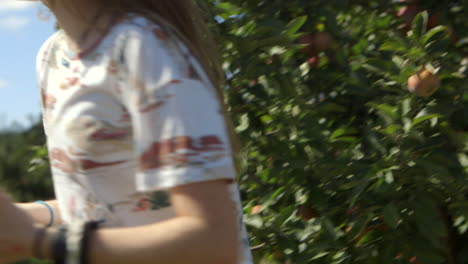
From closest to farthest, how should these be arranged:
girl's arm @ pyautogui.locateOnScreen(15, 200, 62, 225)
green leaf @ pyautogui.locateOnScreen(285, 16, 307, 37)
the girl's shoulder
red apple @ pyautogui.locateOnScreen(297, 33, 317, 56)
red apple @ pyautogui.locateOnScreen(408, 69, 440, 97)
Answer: the girl's shoulder < girl's arm @ pyautogui.locateOnScreen(15, 200, 62, 225) < red apple @ pyautogui.locateOnScreen(408, 69, 440, 97) < green leaf @ pyautogui.locateOnScreen(285, 16, 307, 37) < red apple @ pyautogui.locateOnScreen(297, 33, 317, 56)

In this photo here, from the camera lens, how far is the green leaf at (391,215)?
1790 mm

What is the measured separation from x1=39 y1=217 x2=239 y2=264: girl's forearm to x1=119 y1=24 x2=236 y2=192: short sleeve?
0.18 feet

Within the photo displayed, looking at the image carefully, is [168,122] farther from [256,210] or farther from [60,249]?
[256,210]

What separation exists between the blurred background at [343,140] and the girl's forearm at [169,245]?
102 centimetres

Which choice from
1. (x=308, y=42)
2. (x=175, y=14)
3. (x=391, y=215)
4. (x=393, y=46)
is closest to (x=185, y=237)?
(x=175, y=14)

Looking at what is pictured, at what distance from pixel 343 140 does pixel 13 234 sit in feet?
4.48

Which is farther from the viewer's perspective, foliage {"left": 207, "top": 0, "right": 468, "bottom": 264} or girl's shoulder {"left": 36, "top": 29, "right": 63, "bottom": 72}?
foliage {"left": 207, "top": 0, "right": 468, "bottom": 264}

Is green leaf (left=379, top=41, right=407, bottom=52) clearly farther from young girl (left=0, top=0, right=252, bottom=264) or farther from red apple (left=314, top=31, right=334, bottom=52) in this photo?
young girl (left=0, top=0, right=252, bottom=264)

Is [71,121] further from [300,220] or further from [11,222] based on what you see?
[300,220]

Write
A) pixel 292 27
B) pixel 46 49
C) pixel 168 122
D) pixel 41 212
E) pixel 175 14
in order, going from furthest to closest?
pixel 292 27 → pixel 41 212 → pixel 46 49 → pixel 175 14 → pixel 168 122

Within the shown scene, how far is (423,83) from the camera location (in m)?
1.79

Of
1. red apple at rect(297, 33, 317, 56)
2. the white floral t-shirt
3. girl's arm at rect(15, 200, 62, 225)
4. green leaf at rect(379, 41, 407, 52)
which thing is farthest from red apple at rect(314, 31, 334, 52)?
the white floral t-shirt

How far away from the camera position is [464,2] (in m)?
2.16

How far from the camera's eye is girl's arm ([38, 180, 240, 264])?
0.80m
